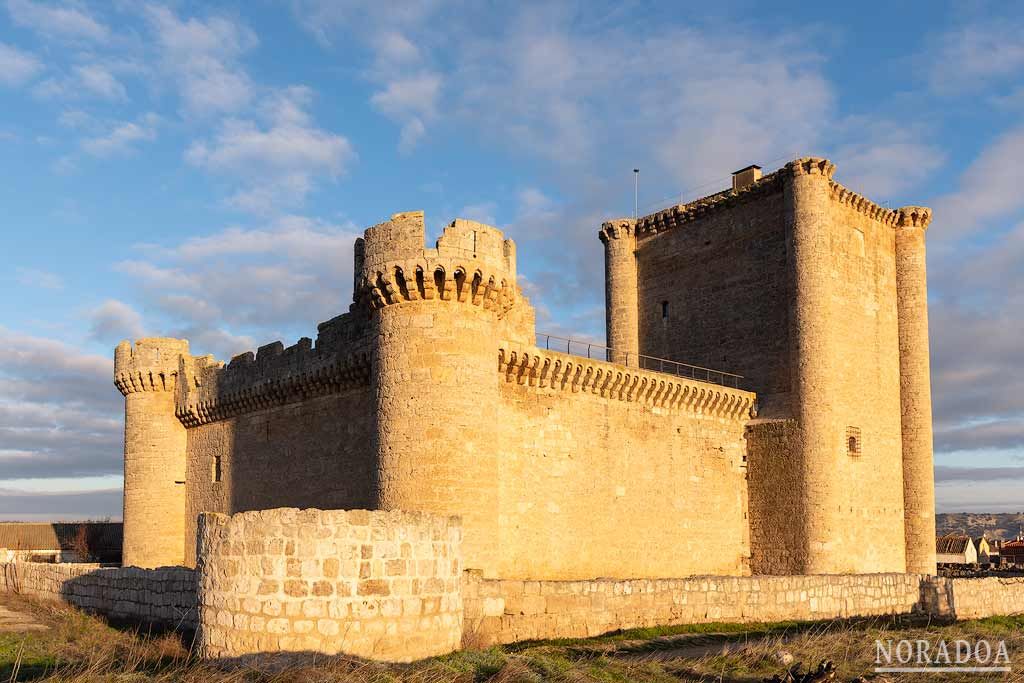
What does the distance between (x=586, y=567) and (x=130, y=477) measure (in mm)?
11903

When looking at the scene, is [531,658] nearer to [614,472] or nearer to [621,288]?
[614,472]

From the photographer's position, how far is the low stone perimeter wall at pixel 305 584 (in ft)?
28.0

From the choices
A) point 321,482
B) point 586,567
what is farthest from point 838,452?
point 321,482

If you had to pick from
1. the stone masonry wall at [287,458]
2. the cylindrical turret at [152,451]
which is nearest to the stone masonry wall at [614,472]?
the stone masonry wall at [287,458]

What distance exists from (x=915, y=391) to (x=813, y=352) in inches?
170

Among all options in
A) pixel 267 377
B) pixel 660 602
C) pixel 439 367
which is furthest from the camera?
pixel 267 377

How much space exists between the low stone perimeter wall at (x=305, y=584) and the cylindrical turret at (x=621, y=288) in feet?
59.7

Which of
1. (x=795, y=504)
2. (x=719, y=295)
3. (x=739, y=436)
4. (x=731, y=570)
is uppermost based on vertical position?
(x=719, y=295)

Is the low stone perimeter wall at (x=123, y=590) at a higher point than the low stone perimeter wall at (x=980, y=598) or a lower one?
higher

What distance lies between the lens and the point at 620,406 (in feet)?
67.0

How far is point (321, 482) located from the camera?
19.3 meters

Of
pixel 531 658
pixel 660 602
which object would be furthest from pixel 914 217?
pixel 531 658

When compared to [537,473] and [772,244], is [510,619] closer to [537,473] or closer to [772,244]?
[537,473]

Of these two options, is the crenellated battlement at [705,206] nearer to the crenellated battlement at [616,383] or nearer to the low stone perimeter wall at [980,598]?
the crenellated battlement at [616,383]
